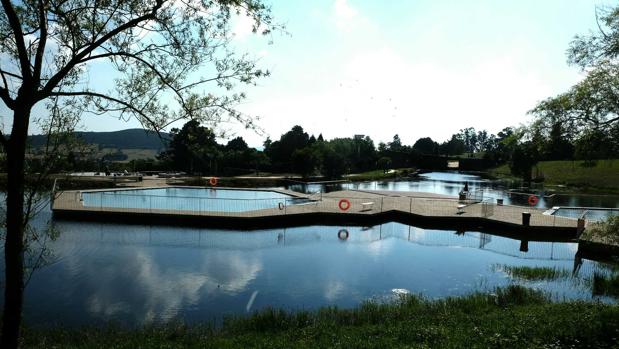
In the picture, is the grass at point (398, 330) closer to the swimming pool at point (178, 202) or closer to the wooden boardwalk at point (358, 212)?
the wooden boardwalk at point (358, 212)

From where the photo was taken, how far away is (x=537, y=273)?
14664 mm

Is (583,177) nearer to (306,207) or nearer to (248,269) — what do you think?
(306,207)

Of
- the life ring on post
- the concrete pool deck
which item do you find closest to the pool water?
the concrete pool deck

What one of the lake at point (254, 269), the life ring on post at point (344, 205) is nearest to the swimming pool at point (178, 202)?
the life ring on post at point (344, 205)

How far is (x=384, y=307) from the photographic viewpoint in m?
10.6

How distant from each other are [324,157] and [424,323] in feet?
163

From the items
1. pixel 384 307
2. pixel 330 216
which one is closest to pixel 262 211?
pixel 330 216

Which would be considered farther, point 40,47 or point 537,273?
point 537,273

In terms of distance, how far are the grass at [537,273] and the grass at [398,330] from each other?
3.74 meters

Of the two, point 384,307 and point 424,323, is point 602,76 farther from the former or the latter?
point 384,307

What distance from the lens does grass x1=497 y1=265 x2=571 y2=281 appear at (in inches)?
568

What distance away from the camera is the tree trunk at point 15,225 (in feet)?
18.0

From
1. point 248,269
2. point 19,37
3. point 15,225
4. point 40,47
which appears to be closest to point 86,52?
point 40,47

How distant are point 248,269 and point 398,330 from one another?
26.2ft
